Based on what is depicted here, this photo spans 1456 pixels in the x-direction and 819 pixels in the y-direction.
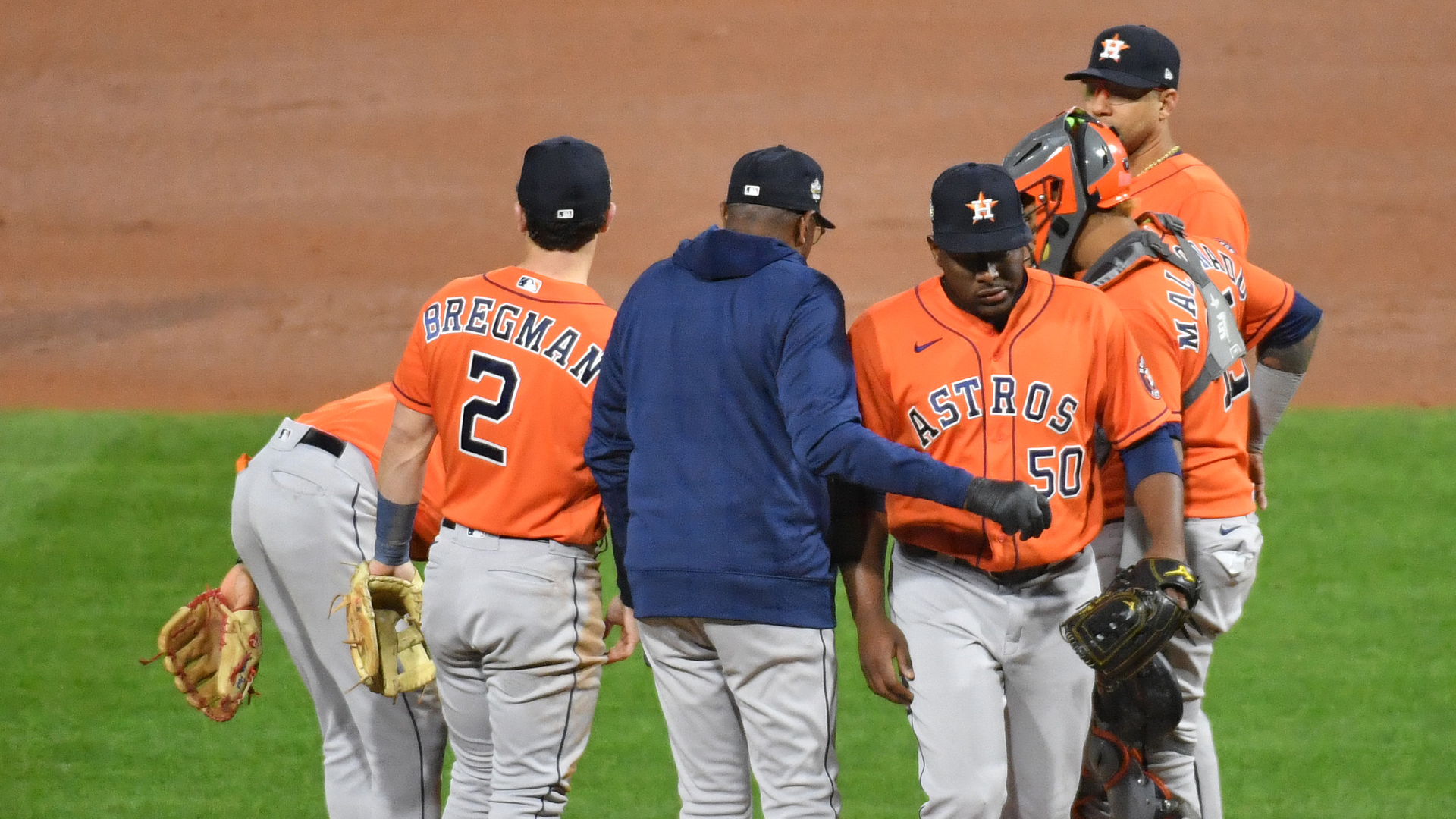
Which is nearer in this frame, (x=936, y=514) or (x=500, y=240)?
(x=936, y=514)

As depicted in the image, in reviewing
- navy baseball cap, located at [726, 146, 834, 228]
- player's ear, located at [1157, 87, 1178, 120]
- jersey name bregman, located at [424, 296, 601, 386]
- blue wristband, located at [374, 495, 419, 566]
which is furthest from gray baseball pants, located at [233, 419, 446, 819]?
player's ear, located at [1157, 87, 1178, 120]

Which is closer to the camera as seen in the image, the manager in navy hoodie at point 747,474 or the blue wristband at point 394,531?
the manager in navy hoodie at point 747,474

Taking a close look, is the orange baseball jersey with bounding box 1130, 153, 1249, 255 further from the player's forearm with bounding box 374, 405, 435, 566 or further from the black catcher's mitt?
the player's forearm with bounding box 374, 405, 435, 566

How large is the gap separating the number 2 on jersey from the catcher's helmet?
49.6 inches

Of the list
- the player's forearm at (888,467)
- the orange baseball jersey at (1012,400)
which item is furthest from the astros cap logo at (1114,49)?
the player's forearm at (888,467)

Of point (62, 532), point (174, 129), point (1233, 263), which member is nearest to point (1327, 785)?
point (1233, 263)

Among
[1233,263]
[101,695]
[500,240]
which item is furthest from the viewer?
[500,240]

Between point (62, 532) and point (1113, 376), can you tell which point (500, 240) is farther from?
point (1113, 376)

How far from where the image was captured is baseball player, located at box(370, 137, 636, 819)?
11.7ft

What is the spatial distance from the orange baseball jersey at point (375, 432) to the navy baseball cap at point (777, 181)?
1.25 m

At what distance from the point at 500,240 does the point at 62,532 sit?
618cm

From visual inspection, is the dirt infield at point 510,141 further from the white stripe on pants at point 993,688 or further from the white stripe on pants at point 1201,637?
the white stripe on pants at point 993,688

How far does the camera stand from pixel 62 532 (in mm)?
7820

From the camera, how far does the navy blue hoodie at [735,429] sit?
3.17m
